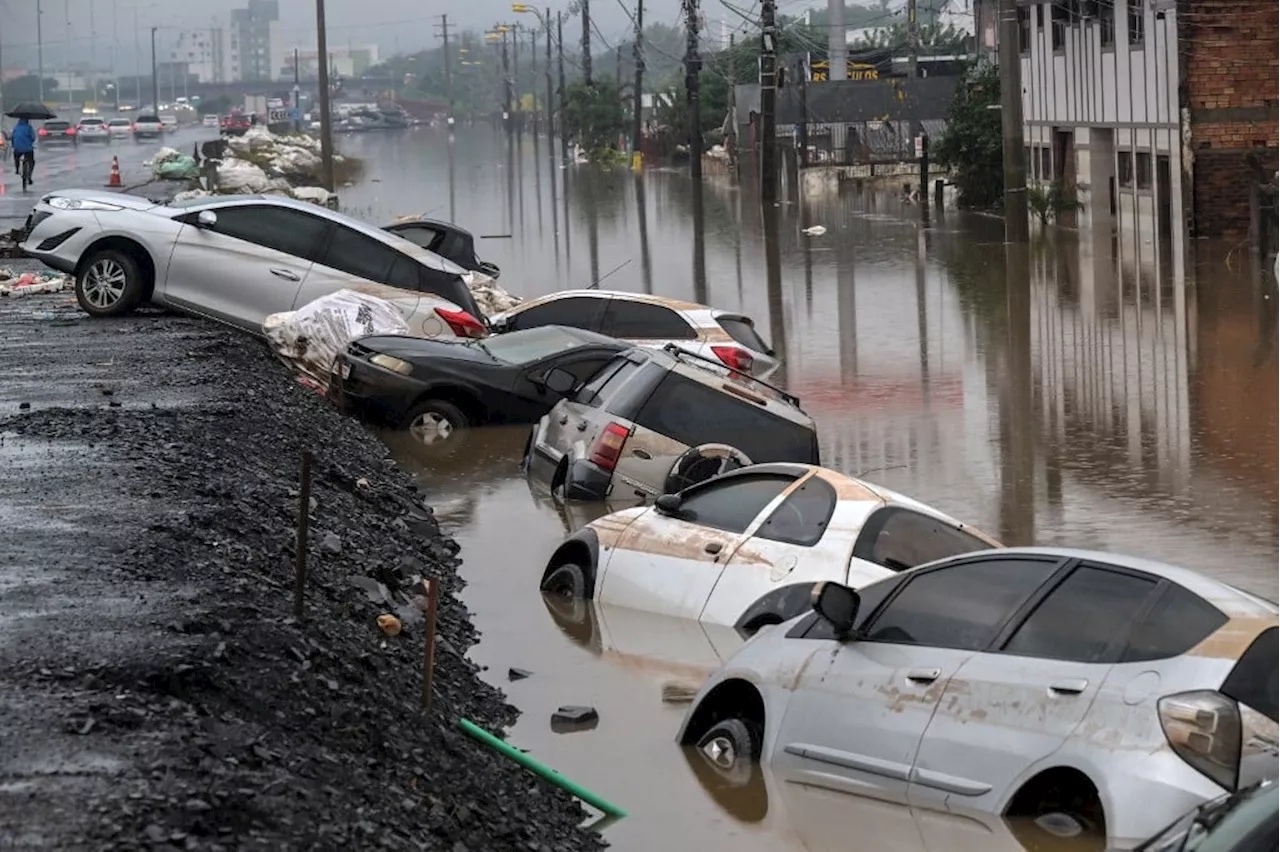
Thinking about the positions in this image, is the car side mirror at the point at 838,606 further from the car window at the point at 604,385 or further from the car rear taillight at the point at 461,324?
the car rear taillight at the point at 461,324

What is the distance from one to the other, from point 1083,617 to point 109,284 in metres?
16.7

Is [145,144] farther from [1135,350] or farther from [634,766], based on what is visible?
[634,766]

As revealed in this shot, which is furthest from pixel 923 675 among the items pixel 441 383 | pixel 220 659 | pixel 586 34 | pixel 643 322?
pixel 586 34

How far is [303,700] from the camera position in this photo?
8.35m

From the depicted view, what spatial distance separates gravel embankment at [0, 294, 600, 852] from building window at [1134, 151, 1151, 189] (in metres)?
29.2

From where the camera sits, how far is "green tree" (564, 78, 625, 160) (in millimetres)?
116688

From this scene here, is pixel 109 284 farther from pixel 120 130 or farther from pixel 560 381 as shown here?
pixel 120 130

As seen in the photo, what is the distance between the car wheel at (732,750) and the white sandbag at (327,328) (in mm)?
Result: 11682

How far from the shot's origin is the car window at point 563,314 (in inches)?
898

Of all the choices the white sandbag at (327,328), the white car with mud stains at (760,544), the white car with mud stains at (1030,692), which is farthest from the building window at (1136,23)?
the white car with mud stains at (1030,692)

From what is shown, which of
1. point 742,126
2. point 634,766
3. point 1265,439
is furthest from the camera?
point 742,126

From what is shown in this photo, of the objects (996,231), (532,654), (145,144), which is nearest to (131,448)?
(532,654)

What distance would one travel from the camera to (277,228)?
2286 cm

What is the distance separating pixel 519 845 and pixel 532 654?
14.9 ft
